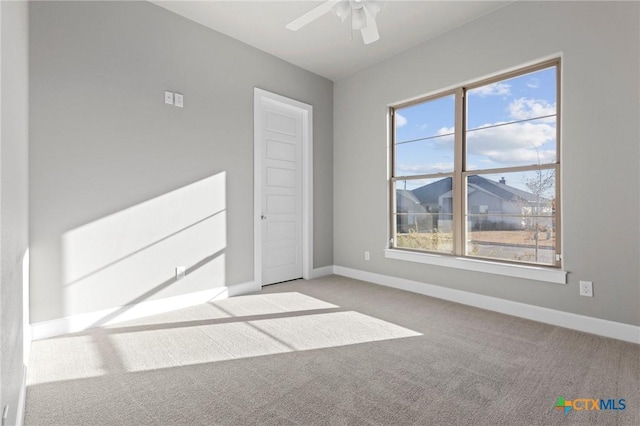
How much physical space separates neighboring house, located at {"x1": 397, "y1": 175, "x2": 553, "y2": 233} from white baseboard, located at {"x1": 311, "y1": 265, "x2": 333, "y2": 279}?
1337 mm

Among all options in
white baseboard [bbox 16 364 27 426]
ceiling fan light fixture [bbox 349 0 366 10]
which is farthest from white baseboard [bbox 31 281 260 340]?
ceiling fan light fixture [bbox 349 0 366 10]

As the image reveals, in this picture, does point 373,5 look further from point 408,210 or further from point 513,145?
point 408,210

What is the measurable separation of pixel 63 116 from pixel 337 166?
10.9ft

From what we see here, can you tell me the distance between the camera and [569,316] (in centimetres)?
271

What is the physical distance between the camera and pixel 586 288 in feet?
8.62

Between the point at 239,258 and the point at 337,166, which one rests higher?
the point at 337,166

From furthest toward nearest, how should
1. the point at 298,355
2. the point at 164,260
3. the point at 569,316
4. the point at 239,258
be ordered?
Result: the point at 239,258 → the point at 164,260 → the point at 569,316 → the point at 298,355

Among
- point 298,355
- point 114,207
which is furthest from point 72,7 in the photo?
point 298,355

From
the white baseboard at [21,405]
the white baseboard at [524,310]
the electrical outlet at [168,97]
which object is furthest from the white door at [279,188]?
the white baseboard at [21,405]

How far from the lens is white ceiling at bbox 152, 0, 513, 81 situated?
3.10m

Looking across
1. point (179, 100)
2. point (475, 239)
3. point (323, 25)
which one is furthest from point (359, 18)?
point (475, 239)

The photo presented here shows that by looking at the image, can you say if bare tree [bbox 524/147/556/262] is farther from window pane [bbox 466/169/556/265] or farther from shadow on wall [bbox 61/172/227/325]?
shadow on wall [bbox 61/172/227/325]

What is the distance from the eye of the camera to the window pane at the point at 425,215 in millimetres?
3666

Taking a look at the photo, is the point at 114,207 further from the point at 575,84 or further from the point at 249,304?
the point at 575,84
